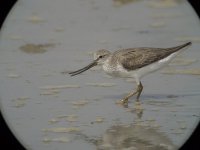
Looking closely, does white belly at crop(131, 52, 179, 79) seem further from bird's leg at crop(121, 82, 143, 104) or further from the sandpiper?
bird's leg at crop(121, 82, 143, 104)

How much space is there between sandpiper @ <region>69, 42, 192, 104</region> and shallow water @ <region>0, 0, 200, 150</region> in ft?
0.27

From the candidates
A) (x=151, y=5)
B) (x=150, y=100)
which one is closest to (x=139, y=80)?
(x=150, y=100)

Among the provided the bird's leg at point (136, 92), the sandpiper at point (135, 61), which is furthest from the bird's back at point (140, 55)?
the bird's leg at point (136, 92)

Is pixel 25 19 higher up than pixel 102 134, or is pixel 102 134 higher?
pixel 25 19

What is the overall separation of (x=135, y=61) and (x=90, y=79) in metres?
0.53

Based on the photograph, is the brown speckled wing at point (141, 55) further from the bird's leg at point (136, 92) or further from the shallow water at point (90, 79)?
the bird's leg at point (136, 92)

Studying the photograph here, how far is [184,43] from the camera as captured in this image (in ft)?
26.4

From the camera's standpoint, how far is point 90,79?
814 cm

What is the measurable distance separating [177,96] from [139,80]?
1.52ft

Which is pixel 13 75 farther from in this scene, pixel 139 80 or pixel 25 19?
pixel 139 80

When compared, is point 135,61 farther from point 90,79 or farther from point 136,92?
point 90,79

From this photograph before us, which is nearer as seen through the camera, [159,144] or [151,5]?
[159,144]

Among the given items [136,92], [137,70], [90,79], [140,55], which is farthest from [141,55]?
[90,79]

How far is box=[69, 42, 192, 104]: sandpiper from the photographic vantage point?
8.09 metres
